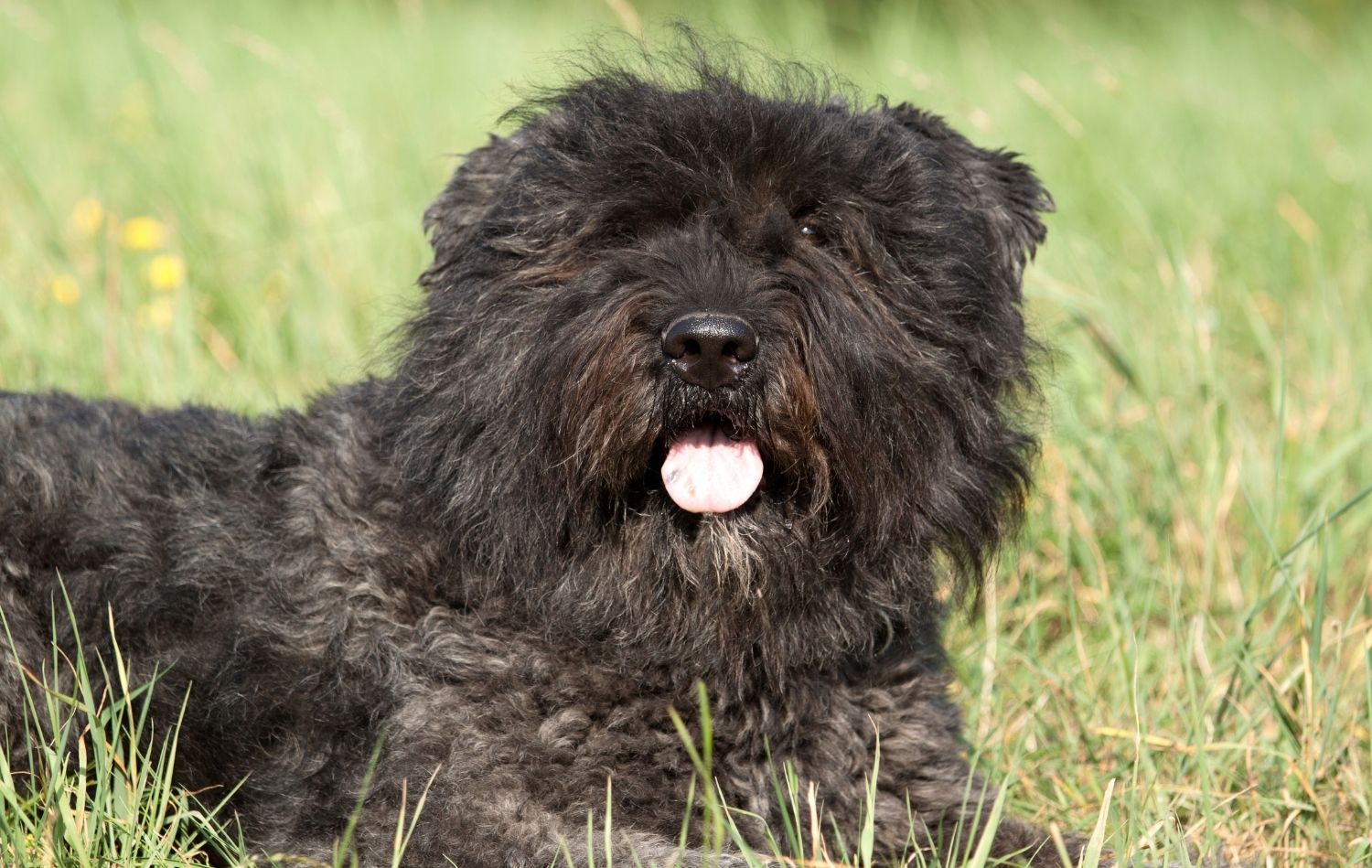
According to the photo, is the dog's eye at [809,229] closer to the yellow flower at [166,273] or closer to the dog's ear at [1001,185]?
the dog's ear at [1001,185]

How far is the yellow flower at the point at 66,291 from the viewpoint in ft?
21.0

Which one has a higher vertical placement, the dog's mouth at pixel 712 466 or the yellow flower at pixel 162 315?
the dog's mouth at pixel 712 466

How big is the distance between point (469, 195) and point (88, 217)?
14.0 ft

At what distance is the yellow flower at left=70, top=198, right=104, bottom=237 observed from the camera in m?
7.14

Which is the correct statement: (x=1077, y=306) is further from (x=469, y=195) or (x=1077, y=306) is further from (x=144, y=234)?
(x=144, y=234)

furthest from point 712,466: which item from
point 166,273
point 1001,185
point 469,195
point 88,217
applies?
point 88,217

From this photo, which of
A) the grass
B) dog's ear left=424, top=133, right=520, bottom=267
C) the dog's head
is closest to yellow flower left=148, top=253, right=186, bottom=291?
the grass

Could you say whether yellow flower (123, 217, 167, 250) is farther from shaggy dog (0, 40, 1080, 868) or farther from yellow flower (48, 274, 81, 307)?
shaggy dog (0, 40, 1080, 868)

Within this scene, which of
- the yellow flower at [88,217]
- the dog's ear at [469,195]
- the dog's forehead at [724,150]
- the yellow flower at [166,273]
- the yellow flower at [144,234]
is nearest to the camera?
the dog's forehead at [724,150]

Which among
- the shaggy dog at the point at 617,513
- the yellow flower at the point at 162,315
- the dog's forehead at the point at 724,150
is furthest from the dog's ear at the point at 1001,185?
the yellow flower at the point at 162,315

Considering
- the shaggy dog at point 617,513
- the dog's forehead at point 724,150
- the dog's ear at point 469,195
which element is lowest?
the shaggy dog at point 617,513

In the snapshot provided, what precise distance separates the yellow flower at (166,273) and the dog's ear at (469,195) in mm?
3118

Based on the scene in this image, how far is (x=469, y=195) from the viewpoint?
3770 mm

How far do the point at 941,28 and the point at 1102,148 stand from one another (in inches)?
174
